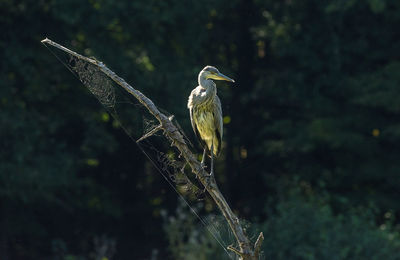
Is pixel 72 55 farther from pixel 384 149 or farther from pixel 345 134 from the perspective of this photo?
pixel 384 149

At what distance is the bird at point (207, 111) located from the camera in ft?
17.8

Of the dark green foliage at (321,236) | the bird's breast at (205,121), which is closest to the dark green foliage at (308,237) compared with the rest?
the dark green foliage at (321,236)

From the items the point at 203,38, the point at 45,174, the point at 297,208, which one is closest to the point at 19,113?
the point at 45,174

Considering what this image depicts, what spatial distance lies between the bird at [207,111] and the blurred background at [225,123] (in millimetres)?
4282

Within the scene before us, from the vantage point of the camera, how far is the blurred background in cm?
1177

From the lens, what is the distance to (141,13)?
41.1 ft

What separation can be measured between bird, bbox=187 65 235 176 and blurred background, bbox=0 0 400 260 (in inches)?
169

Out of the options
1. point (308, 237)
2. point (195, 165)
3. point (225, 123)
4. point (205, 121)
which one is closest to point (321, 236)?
point (308, 237)

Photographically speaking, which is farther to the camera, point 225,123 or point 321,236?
point 225,123

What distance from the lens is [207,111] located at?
19.1ft

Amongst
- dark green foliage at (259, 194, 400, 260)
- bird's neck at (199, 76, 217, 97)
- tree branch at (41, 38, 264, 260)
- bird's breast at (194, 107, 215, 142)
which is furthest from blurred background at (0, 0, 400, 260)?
tree branch at (41, 38, 264, 260)

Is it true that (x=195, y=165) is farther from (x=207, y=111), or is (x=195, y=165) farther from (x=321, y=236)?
(x=321, y=236)

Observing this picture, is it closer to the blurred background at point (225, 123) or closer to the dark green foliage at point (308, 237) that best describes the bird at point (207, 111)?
the dark green foliage at point (308, 237)

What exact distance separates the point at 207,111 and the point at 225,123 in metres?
7.97
